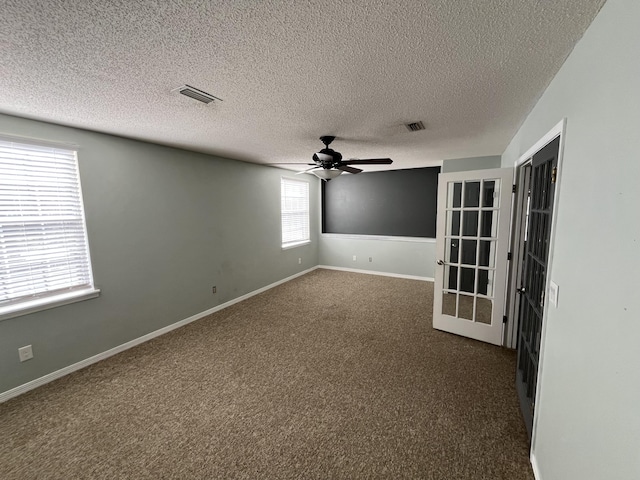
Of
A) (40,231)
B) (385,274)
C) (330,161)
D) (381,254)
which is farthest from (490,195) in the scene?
(40,231)

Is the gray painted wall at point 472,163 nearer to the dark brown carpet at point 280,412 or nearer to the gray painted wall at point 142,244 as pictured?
the dark brown carpet at point 280,412

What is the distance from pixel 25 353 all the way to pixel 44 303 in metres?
0.44

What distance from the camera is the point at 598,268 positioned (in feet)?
3.17

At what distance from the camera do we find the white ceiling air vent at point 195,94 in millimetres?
1650

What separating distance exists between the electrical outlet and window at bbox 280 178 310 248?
3702mm

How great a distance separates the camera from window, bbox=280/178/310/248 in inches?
215

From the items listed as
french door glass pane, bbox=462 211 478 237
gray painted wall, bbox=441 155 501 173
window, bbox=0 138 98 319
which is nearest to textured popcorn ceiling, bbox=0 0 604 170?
window, bbox=0 138 98 319

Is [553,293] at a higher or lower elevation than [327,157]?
lower

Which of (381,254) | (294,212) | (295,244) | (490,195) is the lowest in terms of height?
(381,254)

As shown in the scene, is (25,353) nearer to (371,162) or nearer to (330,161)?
(330,161)

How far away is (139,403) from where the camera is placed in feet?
6.94

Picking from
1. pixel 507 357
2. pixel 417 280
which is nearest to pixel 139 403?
pixel 507 357

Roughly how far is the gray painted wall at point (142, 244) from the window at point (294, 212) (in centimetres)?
87

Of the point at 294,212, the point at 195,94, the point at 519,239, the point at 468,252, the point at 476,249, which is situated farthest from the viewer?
the point at 294,212
